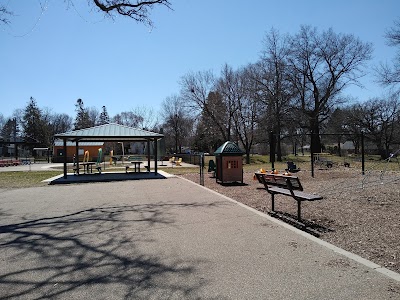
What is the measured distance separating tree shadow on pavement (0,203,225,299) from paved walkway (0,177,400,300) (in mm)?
12

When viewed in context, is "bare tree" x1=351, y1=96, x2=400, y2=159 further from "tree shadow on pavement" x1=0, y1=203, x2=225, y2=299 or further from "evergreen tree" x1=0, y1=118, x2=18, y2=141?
"evergreen tree" x1=0, y1=118, x2=18, y2=141

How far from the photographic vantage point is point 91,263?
4641 mm

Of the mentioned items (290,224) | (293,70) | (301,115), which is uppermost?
(293,70)

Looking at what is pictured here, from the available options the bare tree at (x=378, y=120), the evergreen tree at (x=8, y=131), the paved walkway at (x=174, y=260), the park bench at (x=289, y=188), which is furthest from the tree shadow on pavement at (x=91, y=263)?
the evergreen tree at (x=8, y=131)

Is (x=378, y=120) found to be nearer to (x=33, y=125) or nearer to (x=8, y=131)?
(x=33, y=125)

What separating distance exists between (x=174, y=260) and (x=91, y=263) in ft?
3.48

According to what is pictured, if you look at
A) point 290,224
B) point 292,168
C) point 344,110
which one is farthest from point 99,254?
point 344,110

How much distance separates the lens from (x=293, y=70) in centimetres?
4250

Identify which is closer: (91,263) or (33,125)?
(91,263)

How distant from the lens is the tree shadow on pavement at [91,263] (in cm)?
376

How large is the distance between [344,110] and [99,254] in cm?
5631

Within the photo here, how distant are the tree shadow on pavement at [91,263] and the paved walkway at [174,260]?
12 millimetres

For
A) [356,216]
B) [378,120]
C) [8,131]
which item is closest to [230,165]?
[356,216]

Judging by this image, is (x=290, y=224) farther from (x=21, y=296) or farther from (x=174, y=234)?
(x=21, y=296)
